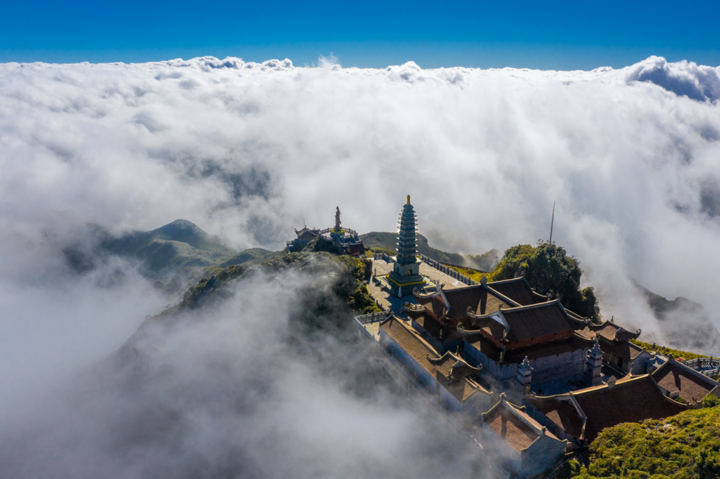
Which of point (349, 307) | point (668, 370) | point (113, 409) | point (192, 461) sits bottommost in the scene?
point (113, 409)

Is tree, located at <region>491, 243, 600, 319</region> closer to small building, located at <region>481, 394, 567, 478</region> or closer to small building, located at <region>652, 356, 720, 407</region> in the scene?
small building, located at <region>652, 356, 720, 407</region>

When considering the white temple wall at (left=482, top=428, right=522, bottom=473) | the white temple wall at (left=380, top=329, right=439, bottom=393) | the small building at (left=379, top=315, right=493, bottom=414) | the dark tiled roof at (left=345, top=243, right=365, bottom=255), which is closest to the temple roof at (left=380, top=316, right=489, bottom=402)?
the small building at (left=379, top=315, right=493, bottom=414)

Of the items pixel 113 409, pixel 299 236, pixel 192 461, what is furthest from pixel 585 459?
pixel 299 236

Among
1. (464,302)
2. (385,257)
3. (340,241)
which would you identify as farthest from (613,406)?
(340,241)

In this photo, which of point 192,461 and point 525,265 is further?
point 525,265

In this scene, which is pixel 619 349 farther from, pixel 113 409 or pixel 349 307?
pixel 113 409

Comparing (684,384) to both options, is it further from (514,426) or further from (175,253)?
(175,253)
